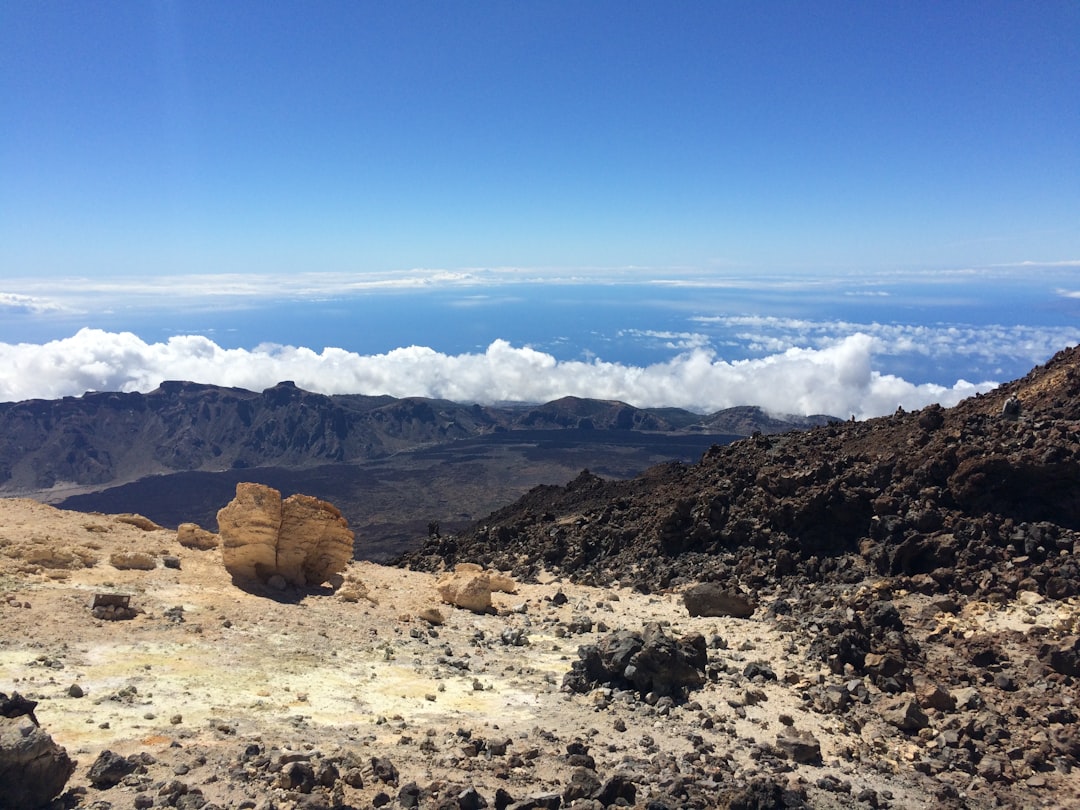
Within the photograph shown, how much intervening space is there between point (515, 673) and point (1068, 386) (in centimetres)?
1813

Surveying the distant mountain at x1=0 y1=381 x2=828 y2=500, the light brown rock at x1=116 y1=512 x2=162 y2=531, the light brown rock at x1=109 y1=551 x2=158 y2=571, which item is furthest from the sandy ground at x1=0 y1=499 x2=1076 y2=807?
the distant mountain at x1=0 y1=381 x2=828 y2=500

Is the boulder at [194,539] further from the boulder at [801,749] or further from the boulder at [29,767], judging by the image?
the boulder at [801,749]

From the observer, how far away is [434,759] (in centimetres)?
Answer: 841

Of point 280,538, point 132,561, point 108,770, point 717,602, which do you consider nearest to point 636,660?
point 717,602

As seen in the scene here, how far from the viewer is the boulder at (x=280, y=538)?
16234 millimetres

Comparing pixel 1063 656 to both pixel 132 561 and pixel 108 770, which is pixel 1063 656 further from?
pixel 132 561

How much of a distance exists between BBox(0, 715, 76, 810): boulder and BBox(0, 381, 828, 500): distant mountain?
12532cm

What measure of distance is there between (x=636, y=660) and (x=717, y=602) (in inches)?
234

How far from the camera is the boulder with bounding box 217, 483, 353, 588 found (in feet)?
53.3

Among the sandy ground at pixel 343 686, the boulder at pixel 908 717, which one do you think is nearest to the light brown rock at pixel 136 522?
the sandy ground at pixel 343 686

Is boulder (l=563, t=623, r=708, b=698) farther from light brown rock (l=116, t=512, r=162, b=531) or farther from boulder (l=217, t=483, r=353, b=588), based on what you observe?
light brown rock (l=116, t=512, r=162, b=531)

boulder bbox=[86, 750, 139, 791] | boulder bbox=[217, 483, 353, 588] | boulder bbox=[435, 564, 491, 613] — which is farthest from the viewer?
boulder bbox=[435, 564, 491, 613]

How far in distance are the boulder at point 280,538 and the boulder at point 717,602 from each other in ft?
28.1

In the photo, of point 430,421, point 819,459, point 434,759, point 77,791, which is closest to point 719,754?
point 434,759
